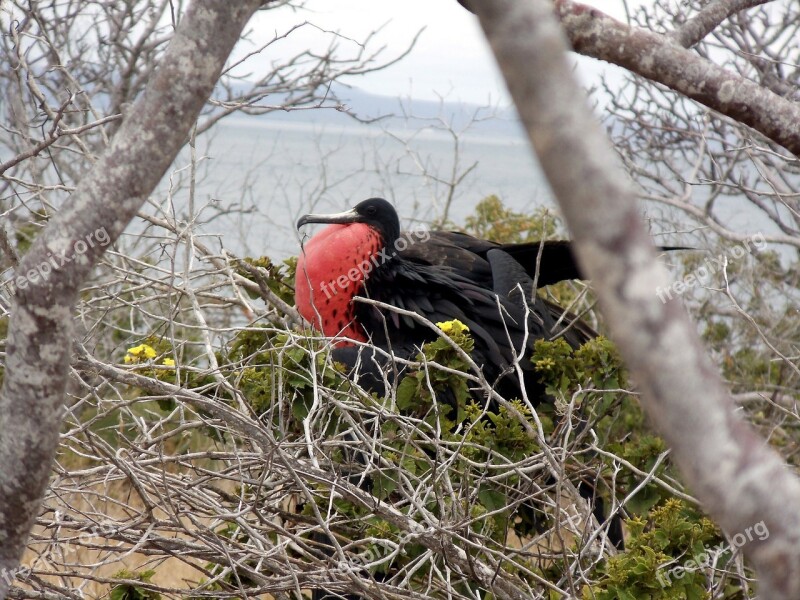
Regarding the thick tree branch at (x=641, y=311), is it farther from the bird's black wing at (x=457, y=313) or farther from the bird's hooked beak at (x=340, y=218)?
the bird's hooked beak at (x=340, y=218)

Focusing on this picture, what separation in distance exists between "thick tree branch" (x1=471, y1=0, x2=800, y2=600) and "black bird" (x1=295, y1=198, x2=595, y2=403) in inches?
88.1

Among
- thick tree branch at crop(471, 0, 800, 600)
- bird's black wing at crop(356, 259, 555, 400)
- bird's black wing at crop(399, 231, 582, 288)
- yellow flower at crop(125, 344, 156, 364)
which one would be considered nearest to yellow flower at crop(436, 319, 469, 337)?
bird's black wing at crop(356, 259, 555, 400)

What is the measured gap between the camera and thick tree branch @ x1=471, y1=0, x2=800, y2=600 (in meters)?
0.57

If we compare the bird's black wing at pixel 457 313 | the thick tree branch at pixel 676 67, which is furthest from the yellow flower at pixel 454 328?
the thick tree branch at pixel 676 67

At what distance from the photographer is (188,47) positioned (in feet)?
3.28

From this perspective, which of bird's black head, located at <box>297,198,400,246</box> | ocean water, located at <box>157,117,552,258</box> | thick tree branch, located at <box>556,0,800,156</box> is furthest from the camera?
ocean water, located at <box>157,117,552,258</box>

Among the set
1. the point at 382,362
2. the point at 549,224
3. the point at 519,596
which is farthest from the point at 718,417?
the point at 549,224

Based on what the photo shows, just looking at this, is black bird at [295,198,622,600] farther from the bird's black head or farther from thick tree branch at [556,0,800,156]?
thick tree branch at [556,0,800,156]

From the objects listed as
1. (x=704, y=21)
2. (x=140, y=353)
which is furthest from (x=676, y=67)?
(x=140, y=353)

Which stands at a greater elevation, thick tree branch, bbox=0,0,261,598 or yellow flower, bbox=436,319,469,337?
thick tree branch, bbox=0,0,261,598

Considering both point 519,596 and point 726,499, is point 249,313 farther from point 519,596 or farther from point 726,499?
point 726,499

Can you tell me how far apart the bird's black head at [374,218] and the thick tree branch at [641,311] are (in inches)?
104

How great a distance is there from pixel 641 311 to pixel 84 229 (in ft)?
2.13

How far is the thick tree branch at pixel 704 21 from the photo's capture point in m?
1.66
